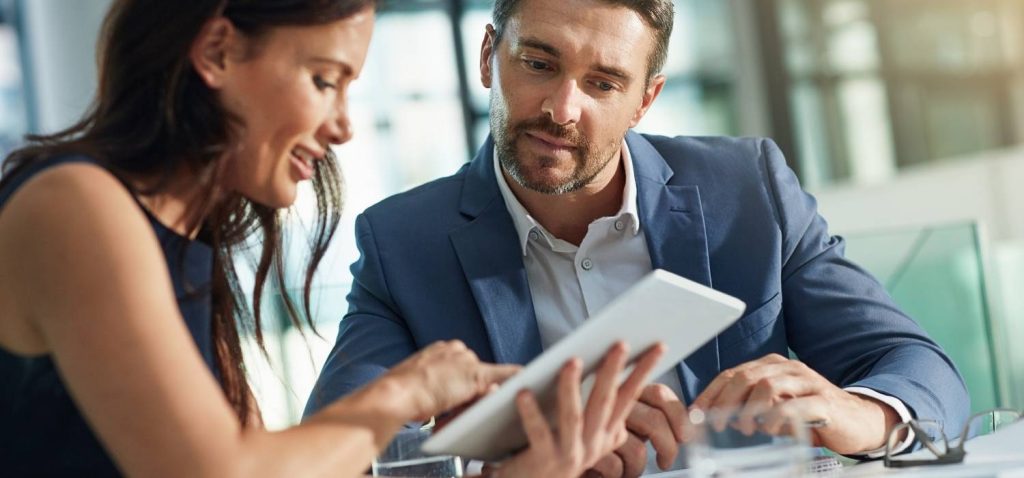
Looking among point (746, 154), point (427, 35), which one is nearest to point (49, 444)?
point (746, 154)

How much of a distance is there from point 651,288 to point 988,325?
5.38 feet

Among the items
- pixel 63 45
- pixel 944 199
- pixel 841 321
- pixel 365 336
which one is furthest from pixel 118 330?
pixel 63 45

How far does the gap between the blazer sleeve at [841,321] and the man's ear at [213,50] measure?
0.95 meters

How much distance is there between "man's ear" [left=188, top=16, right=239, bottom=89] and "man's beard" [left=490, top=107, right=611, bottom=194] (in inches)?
32.1

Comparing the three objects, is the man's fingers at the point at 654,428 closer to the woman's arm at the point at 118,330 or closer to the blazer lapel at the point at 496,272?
the blazer lapel at the point at 496,272

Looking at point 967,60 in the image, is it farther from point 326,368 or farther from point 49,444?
point 49,444

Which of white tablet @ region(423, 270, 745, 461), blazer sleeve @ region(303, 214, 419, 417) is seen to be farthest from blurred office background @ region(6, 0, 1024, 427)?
white tablet @ region(423, 270, 745, 461)

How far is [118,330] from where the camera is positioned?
1.02 meters

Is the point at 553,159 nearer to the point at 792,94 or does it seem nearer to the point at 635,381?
the point at 635,381

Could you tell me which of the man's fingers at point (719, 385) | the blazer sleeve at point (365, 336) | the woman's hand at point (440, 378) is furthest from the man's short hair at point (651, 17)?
the woman's hand at point (440, 378)

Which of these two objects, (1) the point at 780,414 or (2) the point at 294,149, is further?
(2) the point at 294,149

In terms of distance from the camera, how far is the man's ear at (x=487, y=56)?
212cm

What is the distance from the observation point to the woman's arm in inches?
40.1

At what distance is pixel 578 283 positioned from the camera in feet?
6.49
